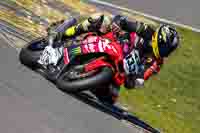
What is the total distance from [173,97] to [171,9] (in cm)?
561

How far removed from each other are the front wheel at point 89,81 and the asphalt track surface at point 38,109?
0.50m

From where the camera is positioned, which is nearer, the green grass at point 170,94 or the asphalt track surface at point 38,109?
the asphalt track surface at point 38,109

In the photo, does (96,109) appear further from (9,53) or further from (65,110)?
(9,53)

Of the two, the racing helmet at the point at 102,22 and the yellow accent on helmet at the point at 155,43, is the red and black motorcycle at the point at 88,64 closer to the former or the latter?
the racing helmet at the point at 102,22

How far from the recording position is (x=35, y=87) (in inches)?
401

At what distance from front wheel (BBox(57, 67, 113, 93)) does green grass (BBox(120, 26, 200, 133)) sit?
2.28m

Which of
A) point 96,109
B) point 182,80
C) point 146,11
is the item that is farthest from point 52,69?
point 146,11

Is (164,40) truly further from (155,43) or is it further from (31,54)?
(31,54)

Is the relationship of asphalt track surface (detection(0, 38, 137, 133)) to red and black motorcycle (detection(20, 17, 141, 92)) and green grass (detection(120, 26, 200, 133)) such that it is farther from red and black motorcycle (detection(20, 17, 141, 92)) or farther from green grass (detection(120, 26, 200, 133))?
green grass (detection(120, 26, 200, 133))

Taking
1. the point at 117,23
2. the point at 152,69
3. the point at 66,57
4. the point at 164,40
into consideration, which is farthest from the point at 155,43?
the point at 66,57

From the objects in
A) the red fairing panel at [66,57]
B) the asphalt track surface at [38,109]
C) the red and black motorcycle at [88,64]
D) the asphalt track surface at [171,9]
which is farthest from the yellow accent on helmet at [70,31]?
the asphalt track surface at [171,9]

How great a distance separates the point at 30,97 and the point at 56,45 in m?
1.22

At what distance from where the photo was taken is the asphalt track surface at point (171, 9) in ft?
57.9

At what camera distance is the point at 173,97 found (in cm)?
1344
